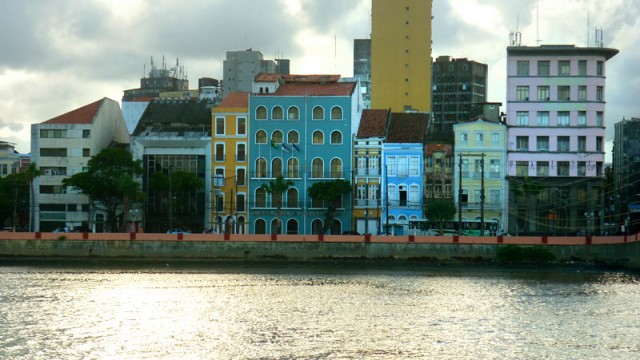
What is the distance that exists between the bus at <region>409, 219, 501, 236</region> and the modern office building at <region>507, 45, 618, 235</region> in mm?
2844

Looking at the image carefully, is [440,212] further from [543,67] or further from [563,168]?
[543,67]

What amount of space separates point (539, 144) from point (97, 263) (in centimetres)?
4624

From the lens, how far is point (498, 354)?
138ft

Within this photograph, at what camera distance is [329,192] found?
102500 mm

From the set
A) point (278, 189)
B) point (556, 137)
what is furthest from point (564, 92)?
point (278, 189)

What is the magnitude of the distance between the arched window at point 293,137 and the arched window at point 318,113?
2534mm

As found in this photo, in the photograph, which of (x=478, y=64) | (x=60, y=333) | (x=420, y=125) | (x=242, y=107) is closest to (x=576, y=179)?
(x=420, y=125)

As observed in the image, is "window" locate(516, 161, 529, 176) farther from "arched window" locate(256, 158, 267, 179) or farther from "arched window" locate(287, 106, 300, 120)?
"arched window" locate(256, 158, 267, 179)

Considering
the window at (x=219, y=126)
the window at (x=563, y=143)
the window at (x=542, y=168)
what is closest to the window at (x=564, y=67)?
the window at (x=563, y=143)

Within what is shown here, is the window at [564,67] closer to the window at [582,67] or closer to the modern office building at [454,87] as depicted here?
the window at [582,67]

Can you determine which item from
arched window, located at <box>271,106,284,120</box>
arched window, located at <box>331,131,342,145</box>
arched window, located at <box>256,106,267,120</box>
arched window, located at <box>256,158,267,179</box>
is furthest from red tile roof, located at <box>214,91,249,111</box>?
arched window, located at <box>331,131,342,145</box>

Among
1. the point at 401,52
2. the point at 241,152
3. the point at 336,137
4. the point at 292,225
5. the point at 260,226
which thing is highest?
the point at 401,52

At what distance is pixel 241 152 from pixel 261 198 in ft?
17.5

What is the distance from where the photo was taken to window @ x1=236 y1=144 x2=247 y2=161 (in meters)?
108
